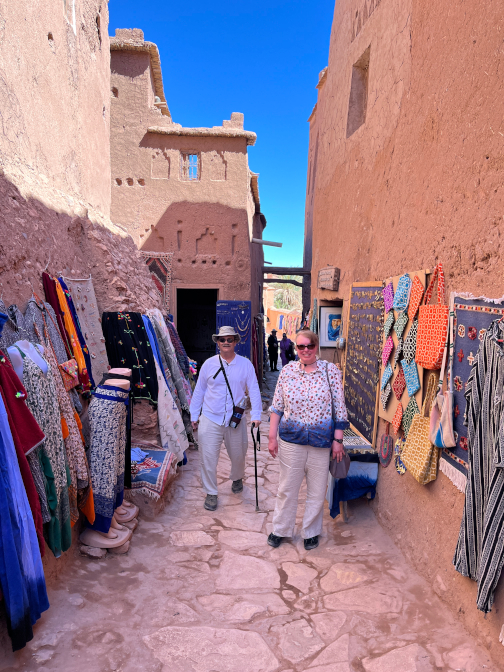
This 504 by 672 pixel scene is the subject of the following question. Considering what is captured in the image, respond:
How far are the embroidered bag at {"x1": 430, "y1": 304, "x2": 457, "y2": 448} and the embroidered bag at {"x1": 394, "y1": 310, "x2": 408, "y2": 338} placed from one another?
660 millimetres

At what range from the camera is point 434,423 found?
9.11 feet

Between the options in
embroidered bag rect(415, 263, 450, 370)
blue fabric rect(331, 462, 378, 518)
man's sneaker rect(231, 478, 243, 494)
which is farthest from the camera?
man's sneaker rect(231, 478, 243, 494)

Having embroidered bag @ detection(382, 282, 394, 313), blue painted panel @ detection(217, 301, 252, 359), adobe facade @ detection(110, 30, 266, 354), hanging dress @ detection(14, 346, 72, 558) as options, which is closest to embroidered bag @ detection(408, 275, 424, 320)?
embroidered bag @ detection(382, 282, 394, 313)

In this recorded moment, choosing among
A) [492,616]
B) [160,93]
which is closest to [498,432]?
[492,616]

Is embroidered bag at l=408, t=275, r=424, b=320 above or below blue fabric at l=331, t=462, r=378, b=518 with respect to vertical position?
above

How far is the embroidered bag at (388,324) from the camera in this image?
3.64m

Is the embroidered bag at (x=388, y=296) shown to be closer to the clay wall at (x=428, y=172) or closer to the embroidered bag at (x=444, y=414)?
the clay wall at (x=428, y=172)

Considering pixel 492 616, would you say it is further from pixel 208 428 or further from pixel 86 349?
pixel 86 349

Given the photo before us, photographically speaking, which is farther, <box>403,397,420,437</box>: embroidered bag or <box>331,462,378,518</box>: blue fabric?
<box>331,462,378,518</box>: blue fabric

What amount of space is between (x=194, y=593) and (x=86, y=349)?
228 cm

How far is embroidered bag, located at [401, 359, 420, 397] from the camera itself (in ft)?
10.2

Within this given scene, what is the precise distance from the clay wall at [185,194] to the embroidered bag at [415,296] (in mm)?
6723

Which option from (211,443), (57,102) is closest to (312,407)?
(211,443)

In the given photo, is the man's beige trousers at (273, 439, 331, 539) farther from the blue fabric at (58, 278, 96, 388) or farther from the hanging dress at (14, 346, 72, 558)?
the blue fabric at (58, 278, 96, 388)
